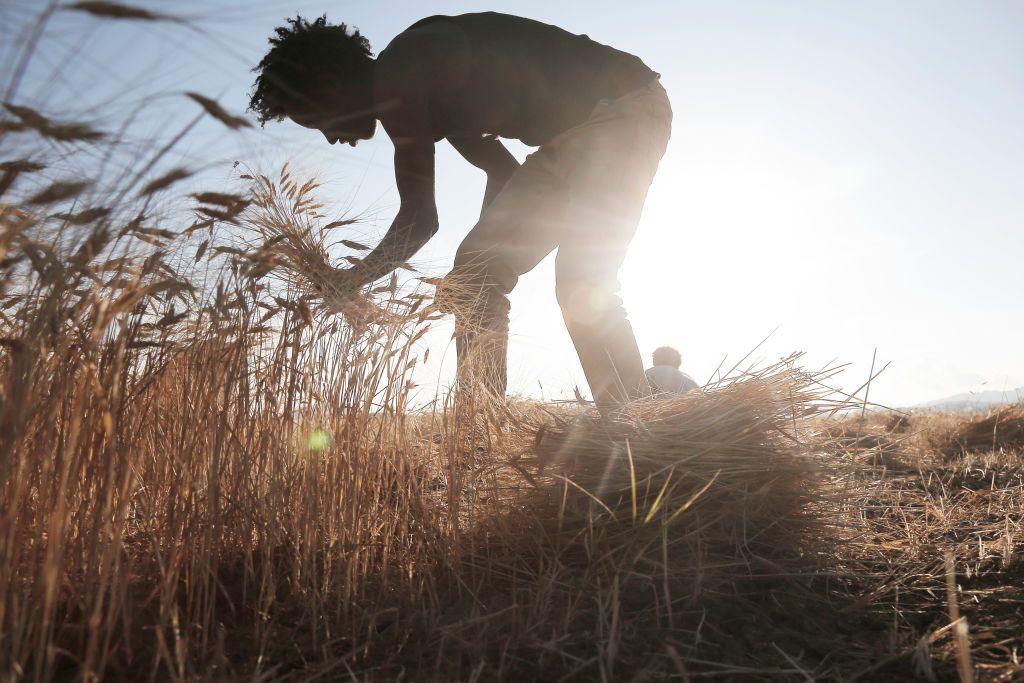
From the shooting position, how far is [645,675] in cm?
101

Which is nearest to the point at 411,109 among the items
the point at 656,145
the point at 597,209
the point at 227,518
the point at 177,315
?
the point at 597,209

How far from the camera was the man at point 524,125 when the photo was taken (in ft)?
7.02

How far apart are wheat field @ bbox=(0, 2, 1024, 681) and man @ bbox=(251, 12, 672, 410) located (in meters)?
0.58

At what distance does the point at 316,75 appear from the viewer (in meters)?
2.10

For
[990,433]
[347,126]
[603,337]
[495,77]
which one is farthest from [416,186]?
[990,433]

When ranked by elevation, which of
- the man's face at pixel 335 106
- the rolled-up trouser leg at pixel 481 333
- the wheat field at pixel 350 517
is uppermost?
the man's face at pixel 335 106

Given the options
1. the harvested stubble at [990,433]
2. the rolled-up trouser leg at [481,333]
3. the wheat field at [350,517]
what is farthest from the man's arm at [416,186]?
the harvested stubble at [990,433]

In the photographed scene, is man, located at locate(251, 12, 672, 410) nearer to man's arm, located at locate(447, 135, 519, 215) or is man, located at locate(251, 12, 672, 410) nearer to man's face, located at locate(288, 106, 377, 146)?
man's face, located at locate(288, 106, 377, 146)

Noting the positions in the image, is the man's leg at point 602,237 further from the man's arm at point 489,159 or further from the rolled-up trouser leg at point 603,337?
the man's arm at point 489,159

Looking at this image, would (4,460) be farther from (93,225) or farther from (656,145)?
(656,145)

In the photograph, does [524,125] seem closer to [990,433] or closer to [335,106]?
[335,106]

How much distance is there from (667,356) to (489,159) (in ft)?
12.8

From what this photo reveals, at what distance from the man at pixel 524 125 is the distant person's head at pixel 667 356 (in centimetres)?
395

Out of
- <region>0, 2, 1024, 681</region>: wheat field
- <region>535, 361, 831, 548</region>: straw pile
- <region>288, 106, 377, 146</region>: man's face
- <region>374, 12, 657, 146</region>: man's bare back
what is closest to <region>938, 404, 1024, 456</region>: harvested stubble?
<region>0, 2, 1024, 681</region>: wheat field
